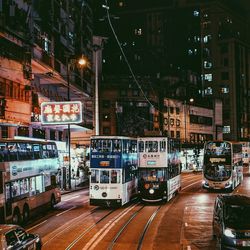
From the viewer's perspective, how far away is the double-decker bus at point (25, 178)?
23109mm

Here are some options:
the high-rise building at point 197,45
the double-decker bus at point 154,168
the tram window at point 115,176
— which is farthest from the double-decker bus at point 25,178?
the high-rise building at point 197,45

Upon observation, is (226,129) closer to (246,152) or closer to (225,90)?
(246,152)

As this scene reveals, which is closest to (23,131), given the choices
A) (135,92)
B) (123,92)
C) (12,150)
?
(12,150)

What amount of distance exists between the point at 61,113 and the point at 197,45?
79.4 metres

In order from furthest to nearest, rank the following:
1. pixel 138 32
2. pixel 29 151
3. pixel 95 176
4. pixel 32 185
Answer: pixel 138 32 < pixel 95 176 < pixel 32 185 < pixel 29 151

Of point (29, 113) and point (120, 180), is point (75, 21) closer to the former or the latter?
point (29, 113)

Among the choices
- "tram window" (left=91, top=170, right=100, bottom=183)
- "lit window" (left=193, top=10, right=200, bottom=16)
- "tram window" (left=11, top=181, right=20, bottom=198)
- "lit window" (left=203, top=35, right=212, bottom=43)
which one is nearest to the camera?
"tram window" (left=11, top=181, right=20, bottom=198)

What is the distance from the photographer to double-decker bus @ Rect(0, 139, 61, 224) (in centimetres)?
2311

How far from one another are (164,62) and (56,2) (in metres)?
58.3

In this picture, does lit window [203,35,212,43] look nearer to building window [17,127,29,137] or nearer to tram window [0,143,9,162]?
building window [17,127,29,137]

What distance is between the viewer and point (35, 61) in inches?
1583

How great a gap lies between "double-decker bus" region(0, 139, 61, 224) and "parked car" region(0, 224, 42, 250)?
7.55 metres

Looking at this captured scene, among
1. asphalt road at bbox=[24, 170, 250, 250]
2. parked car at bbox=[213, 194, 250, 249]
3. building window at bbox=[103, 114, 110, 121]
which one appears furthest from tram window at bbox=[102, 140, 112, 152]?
building window at bbox=[103, 114, 110, 121]

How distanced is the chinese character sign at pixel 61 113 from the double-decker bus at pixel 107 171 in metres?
11.7
